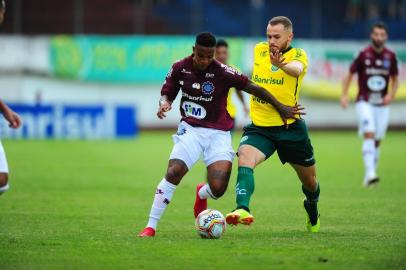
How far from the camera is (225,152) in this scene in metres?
10.8

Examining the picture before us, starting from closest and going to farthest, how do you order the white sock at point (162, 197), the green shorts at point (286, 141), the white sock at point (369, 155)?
the white sock at point (162, 197) < the green shorts at point (286, 141) < the white sock at point (369, 155)

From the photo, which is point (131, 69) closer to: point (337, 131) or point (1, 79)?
point (1, 79)

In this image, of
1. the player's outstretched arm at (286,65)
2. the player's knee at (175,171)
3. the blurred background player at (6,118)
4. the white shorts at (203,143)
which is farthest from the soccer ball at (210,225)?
the blurred background player at (6,118)

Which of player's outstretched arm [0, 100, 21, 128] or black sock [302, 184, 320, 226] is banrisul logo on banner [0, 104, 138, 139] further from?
player's outstretched arm [0, 100, 21, 128]

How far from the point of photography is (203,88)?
10.7 meters

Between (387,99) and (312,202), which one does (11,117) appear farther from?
(387,99)

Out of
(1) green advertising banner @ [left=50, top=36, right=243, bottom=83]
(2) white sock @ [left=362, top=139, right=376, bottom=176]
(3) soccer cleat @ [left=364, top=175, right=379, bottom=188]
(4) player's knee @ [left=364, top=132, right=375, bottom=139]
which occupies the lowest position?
(1) green advertising banner @ [left=50, top=36, right=243, bottom=83]

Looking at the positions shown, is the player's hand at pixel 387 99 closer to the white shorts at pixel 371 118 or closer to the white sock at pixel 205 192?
the white shorts at pixel 371 118

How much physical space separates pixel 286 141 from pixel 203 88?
1162mm

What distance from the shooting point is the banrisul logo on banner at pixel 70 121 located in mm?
34219

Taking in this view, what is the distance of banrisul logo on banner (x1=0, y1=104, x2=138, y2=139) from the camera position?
34219 mm

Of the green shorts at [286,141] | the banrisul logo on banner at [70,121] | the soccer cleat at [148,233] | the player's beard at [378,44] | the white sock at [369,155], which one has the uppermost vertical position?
the player's beard at [378,44]

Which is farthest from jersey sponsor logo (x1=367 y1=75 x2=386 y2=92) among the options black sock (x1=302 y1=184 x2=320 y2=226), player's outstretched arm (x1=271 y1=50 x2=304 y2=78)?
player's outstretched arm (x1=271 y1=50 x2=304 y2=78)

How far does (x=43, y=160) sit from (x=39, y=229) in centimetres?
1331
